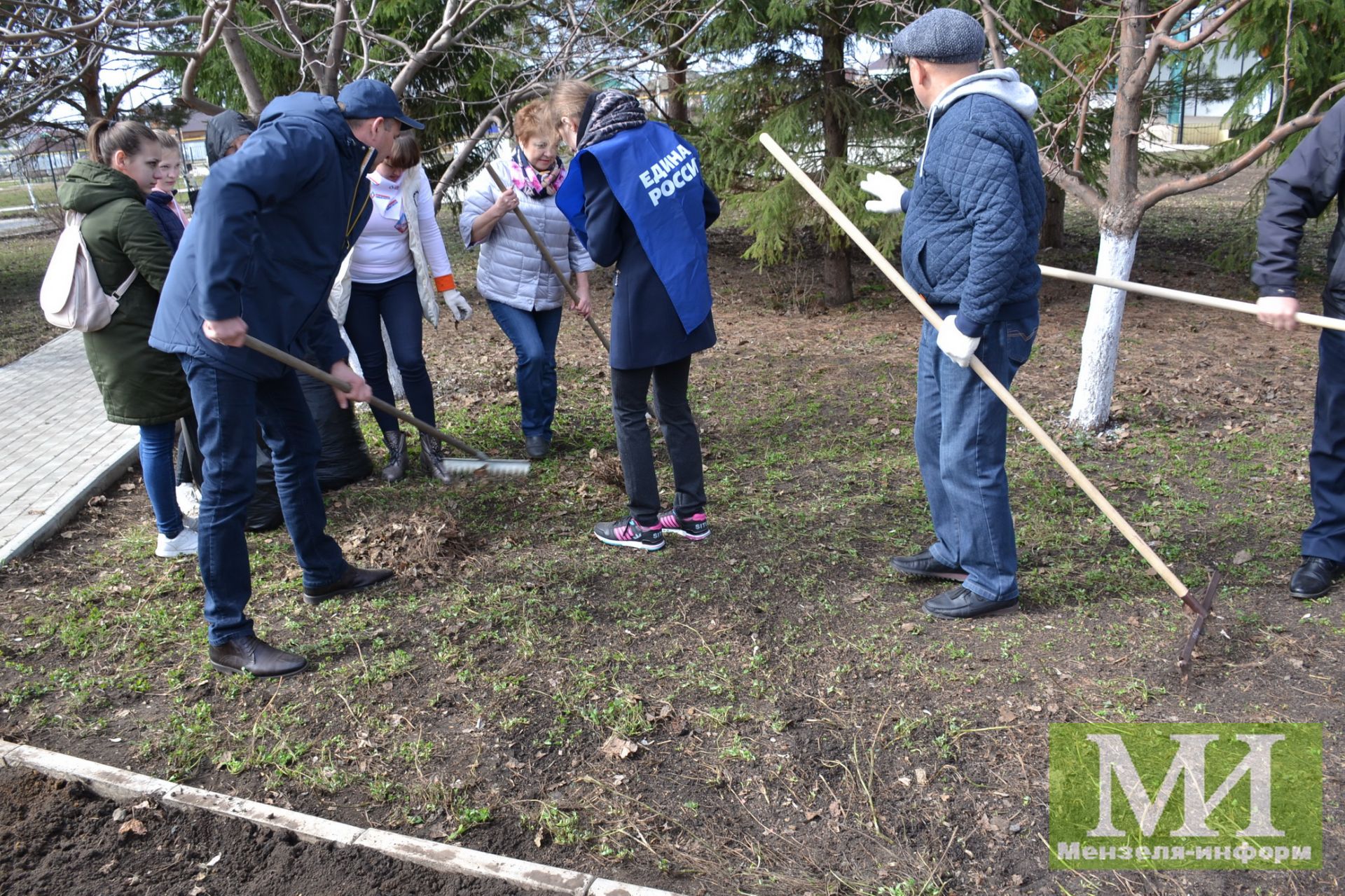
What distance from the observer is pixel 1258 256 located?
11.6 ft

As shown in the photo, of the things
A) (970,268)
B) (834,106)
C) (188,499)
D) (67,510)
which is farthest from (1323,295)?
(67,510)

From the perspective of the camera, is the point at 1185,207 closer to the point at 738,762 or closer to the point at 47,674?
the point at 738,762

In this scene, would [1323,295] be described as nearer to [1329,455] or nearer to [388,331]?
[1329,455]

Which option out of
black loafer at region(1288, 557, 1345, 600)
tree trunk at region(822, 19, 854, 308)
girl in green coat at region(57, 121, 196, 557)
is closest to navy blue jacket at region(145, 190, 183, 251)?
girl in green coat at region(57, 121, 196, 557)

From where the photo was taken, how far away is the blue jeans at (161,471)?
4.24 m

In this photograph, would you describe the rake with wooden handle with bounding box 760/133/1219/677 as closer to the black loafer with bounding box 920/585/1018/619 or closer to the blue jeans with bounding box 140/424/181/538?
the black loafer with bounding box 920/585/1018/619

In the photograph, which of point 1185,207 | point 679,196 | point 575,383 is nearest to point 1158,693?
point 679,196

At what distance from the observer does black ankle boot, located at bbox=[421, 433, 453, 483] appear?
5211mm

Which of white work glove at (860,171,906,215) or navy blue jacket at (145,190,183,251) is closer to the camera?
white work glove at (860,171,906,215)

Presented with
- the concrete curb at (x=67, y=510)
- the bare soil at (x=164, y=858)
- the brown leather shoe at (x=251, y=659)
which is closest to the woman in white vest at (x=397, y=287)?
the concrete curb at (x=67, y=510)

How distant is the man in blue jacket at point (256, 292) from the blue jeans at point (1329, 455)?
3.59 m

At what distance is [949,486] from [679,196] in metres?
1.53

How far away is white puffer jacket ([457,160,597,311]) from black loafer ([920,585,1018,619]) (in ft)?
9.15

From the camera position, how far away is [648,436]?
408 centimetres
